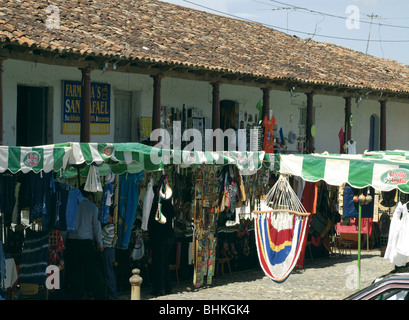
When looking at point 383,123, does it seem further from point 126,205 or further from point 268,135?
point 126,205

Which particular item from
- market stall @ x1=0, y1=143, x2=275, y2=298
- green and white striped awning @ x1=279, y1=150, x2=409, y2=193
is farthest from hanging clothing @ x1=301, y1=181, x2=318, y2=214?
green and white striped awning @ x1=279, y1=150, x2=409, y2=193

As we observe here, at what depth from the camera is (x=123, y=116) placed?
16500 mm

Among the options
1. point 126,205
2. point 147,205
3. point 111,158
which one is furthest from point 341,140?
point 111,158

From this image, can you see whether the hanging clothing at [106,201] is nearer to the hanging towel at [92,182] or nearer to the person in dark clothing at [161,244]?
the hanging towel at [92,182]

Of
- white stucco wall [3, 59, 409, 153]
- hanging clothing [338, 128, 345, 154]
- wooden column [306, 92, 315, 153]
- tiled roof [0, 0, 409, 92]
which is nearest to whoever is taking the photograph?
tiled roof [0, 0, 409, 92]

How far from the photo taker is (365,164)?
10656mm

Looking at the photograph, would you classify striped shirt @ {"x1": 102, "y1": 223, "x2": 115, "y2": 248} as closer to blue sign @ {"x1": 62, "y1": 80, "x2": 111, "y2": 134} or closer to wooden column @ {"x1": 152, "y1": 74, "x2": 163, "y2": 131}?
blue sign @ {"x1": 62, "y1": 80, "x2": 111, "y2": 134}

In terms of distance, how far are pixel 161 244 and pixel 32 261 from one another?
2.33 meters

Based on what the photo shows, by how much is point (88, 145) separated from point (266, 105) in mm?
9005

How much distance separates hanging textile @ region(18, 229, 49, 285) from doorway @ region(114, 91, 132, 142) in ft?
20.9

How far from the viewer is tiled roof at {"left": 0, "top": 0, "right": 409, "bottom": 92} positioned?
43.3ft

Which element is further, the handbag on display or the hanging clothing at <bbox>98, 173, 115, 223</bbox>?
the handbag on display
